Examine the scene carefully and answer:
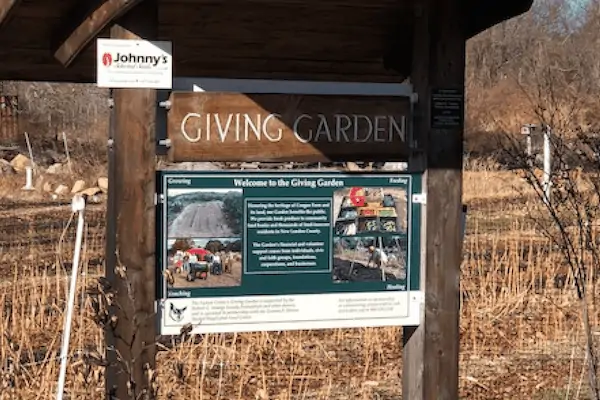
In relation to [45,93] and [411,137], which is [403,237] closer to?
[411,137]

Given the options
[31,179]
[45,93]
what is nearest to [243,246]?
[31,179]

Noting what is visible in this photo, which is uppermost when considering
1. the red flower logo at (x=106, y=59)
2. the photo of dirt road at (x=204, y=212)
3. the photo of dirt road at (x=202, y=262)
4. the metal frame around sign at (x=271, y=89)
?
the red flower logo at (x=106, y=59)

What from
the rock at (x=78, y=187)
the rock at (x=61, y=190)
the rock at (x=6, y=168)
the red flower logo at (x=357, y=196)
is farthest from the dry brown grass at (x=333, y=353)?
the rock at (x=6, y=168)

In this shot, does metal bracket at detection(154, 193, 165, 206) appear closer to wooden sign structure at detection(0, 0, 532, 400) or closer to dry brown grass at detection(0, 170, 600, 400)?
wooden sign structure at detection(0, 0, 532, 400)

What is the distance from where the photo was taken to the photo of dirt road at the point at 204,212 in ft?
15.0

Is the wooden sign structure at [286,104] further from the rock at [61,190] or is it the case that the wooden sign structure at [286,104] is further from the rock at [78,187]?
the rock at [61,190]

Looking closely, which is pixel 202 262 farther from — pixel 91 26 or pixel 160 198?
pixel 91 26

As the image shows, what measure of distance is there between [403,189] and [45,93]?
116ft

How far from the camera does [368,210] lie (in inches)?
191

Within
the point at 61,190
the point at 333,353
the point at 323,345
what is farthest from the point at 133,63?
the point at 61,190

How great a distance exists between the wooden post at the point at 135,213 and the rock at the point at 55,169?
2158 centimetres

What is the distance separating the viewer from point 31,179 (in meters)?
23.8

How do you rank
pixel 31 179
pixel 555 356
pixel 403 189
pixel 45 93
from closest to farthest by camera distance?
pixel 403 189, pixel 555 356, pixel 31 179, pixel 45 93

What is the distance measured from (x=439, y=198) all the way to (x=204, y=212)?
1122 mm
